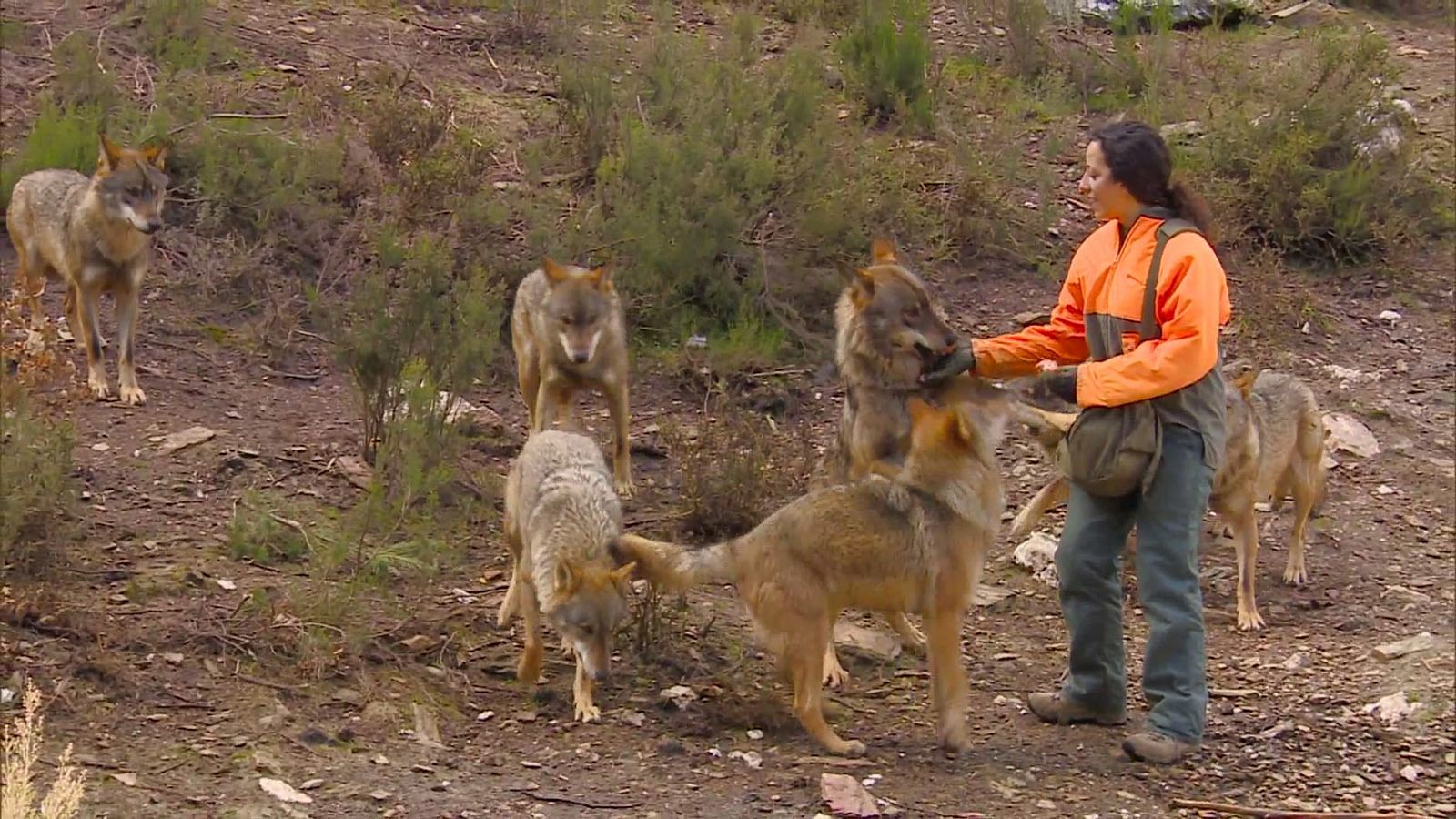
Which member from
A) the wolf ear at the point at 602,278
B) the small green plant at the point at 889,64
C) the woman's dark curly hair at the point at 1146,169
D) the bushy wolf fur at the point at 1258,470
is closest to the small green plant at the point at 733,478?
the wolf ear at the point at 602,278

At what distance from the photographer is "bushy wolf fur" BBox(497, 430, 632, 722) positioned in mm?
6758

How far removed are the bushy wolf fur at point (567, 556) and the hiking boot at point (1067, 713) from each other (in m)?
1.87

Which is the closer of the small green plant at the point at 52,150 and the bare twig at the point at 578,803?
the bare twig at the point at 578,803

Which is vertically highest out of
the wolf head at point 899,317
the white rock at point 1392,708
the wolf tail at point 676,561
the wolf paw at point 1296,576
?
the wolf head at point 899,317

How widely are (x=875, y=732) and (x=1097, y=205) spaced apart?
7.69 ft

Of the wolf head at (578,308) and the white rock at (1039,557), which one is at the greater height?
the wolf head at (578,308)

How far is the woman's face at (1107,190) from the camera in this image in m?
6.52

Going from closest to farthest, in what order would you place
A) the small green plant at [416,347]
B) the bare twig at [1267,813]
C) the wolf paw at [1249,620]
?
the bare twig at [1267,813], the wolf paw at [1249,620], the small green plant at [416,347]

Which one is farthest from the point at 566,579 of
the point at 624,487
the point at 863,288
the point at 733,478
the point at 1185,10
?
the point at 1185,10

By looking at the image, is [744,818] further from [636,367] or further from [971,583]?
[636,367]

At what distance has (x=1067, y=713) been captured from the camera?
7.14m

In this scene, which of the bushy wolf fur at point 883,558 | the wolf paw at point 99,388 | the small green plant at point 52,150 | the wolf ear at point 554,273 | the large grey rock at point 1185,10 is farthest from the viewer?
the large grey rock at point 1185,10

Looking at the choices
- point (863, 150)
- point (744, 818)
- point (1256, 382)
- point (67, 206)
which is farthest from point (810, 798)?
point (863, 150)

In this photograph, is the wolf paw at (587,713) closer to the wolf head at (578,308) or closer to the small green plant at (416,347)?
the small green plant at (416,347)
